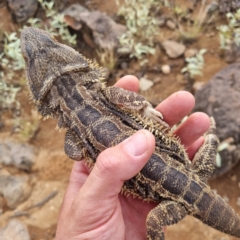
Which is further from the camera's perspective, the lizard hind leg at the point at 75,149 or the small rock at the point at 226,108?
the small rock at the point at 226,108

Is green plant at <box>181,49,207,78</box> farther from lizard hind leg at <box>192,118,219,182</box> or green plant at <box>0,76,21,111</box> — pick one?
green plant at <box>0,76,21,111</box>

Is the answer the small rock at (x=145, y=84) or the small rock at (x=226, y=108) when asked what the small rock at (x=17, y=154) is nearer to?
the small rock at (x=145, y=84)

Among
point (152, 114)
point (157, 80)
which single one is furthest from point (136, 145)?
point (157, 80)

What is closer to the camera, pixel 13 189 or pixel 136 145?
pixel 136 145

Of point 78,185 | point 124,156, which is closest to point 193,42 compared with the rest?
point 78,185

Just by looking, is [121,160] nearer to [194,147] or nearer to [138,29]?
[194,147]

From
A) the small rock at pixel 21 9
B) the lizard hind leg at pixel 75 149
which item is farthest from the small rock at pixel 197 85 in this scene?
the small rock at pixel 21 9

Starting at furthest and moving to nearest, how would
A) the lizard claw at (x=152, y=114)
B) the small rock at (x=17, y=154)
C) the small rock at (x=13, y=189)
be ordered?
1. the small rock at (x=17, y=154)
2. the small rock at (x=13, y=189)
3. the lizard claw at (x=152, y=114)
